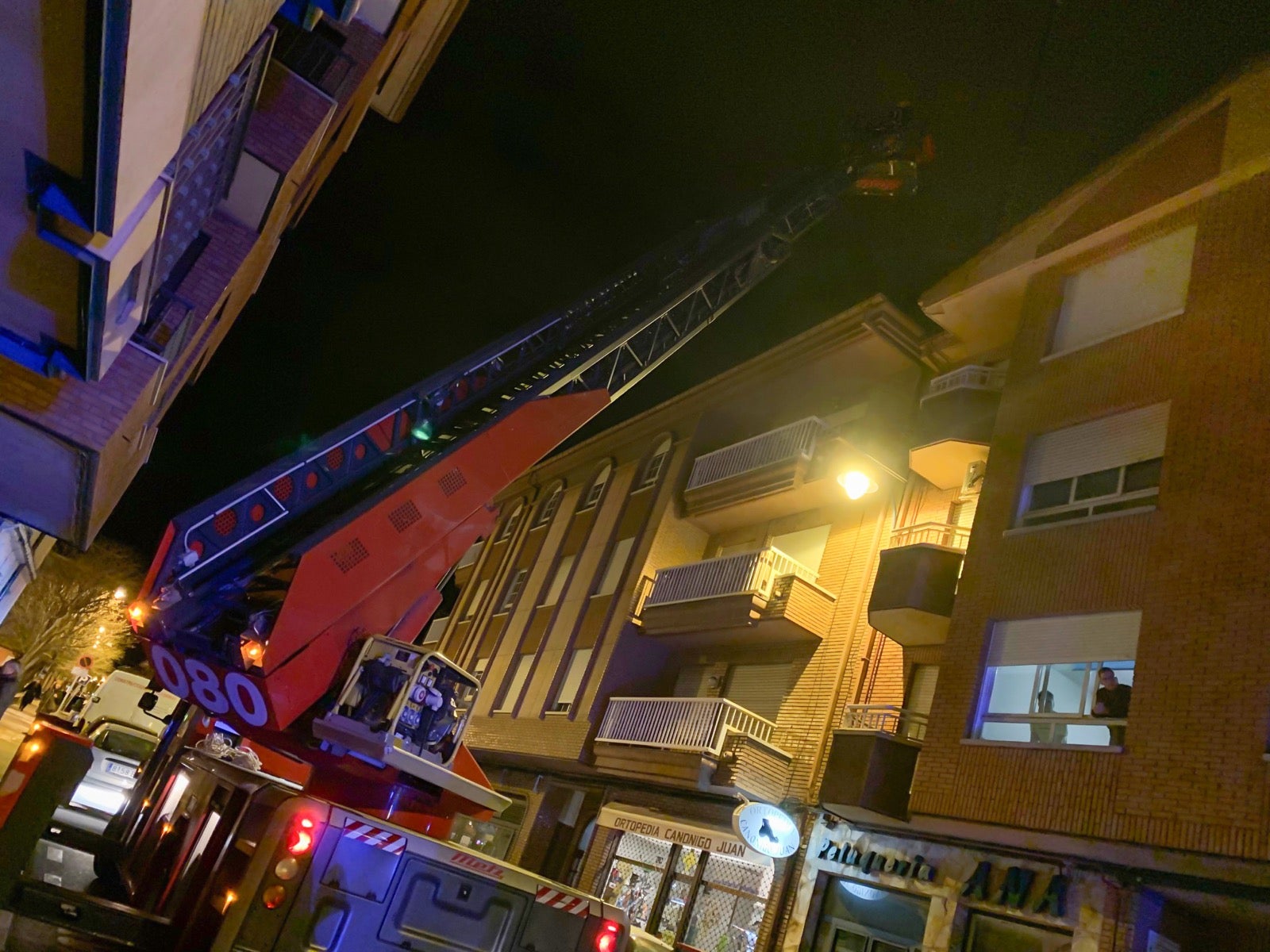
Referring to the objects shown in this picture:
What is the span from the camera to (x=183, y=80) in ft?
13.9

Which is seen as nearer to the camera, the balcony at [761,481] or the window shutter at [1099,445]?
the window shutter at [1099,445]

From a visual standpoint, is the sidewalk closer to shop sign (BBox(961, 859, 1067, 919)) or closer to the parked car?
the parked car

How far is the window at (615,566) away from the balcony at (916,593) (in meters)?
9.02

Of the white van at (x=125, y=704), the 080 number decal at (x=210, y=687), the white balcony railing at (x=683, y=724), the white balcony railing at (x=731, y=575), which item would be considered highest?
the white balcony railing at (x=731, y=575)

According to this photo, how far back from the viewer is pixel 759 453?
18.9m

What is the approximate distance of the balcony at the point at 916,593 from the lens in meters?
12.4

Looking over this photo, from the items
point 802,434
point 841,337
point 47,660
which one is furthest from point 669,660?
point 47,660

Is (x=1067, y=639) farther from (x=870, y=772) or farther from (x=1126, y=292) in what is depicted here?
(x=1126, y=292)

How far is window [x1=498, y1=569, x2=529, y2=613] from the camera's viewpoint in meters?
26.8

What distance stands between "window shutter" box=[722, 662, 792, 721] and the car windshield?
34.9 ft

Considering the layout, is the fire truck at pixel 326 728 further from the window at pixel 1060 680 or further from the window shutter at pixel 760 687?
the window shutter at pixel 760 687

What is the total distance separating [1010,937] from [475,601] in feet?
71.1

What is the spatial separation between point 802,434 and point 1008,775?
8828 mm

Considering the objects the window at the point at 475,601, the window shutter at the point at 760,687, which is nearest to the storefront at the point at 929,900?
the window shutter at the point at 760,687
